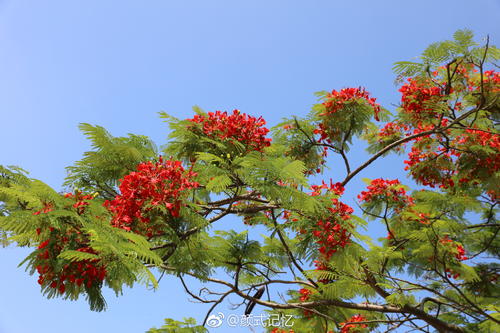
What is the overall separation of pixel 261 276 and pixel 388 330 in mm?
2040

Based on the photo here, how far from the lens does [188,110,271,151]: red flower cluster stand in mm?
5312

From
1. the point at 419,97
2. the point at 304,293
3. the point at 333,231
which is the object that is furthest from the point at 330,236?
the point at 419,97

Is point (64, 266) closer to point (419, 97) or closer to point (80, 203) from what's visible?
point (80, 203)

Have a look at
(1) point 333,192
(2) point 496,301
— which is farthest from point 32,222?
(2) point 496,301

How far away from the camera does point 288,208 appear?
181 inches

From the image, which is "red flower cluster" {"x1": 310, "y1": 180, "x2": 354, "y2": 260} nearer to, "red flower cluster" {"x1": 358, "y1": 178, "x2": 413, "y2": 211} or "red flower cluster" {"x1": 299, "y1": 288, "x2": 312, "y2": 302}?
"red flower cluster" {"x1": 358, "y1": 178, "x2": 413, "y2": 211}

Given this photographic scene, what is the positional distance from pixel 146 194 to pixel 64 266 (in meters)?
1.02

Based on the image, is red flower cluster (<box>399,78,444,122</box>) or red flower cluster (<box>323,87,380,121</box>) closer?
red flower cluster (<box>323,87,380,121</box>)

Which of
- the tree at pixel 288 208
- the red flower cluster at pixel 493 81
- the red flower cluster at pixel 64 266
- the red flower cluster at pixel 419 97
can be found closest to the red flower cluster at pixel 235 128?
the tree at pixel 288 208

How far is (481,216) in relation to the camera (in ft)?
29.8

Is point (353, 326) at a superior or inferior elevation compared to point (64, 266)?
superior

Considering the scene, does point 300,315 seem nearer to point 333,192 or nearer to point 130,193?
point 333,192

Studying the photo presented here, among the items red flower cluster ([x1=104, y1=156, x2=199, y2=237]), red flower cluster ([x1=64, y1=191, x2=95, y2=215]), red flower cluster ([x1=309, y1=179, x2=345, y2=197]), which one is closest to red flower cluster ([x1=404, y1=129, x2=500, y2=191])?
red flower cluster ([x1=309, y1=179, x2=345, y2=197])

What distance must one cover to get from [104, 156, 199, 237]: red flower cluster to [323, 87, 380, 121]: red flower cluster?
3.08m
